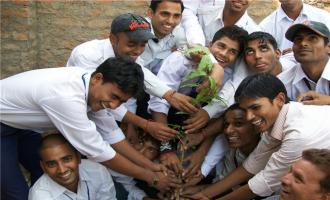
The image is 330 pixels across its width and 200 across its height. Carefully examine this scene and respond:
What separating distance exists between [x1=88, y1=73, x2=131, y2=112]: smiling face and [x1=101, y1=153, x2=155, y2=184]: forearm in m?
0.44

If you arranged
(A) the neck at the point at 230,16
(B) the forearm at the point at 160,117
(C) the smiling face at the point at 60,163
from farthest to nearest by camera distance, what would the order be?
(A) the neck at the point at 230,16 < (B) the forearm at the point at 160,117 < (C) the smiling face at the point at 60,163

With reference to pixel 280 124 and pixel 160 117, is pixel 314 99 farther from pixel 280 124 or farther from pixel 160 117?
pixel 160 117

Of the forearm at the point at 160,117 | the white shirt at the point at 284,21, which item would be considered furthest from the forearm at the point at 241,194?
the white shirt at the point at 284,21

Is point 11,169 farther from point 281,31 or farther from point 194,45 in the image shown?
point 281,31

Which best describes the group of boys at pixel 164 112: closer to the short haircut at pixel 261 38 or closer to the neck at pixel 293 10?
the short haircut at pixel 261 38

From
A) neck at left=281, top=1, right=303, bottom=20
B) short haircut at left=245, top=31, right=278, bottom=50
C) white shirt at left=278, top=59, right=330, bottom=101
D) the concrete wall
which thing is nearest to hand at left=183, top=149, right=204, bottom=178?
white shirt at left=278, top=59, right=330, bottom=101

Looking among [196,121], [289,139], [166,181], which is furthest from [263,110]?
[166,181]

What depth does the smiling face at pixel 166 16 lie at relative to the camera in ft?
12.0

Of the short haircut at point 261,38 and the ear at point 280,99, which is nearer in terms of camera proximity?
the ear at point 280,99

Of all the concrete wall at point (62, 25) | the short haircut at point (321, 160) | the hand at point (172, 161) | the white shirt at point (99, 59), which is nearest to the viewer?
the short haircut at point (321, 160)

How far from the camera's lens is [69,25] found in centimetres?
513

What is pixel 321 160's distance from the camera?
93.9 inches

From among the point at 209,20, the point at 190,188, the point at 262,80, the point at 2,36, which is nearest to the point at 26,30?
the point at 2,36

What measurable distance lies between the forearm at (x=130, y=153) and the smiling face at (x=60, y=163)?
1.34 ft
